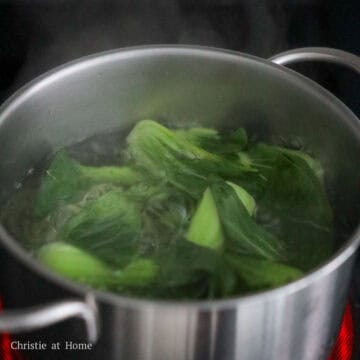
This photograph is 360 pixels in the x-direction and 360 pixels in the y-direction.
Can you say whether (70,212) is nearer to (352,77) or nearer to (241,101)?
(241,101)

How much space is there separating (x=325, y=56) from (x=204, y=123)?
0.21 m

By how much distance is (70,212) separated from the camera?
85 centimetres

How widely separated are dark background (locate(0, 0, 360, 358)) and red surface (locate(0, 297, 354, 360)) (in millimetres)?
367

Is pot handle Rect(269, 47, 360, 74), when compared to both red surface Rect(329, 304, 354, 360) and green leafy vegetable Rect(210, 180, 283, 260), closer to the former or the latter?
green leafy vegetable Rect(210, 180, 283, 260)

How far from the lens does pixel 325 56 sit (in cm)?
87

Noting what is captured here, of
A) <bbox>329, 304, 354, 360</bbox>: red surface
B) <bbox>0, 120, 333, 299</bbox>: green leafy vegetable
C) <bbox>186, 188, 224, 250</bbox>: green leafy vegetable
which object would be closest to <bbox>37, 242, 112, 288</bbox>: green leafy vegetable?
<bbox>0, 120, 333, 299</bbox>: green leafy vegetable

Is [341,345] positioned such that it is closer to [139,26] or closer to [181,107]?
[181,107]

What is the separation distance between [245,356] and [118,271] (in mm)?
150

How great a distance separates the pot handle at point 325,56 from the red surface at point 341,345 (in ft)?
0.99

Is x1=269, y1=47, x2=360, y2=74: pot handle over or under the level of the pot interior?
over

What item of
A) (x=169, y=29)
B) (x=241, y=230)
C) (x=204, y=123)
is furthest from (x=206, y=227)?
(x=169, y=29)

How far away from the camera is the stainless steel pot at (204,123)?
1.98 ft

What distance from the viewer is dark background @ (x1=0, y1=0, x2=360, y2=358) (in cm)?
110

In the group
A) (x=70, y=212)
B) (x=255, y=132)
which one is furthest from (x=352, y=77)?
(x=70, y=212)
